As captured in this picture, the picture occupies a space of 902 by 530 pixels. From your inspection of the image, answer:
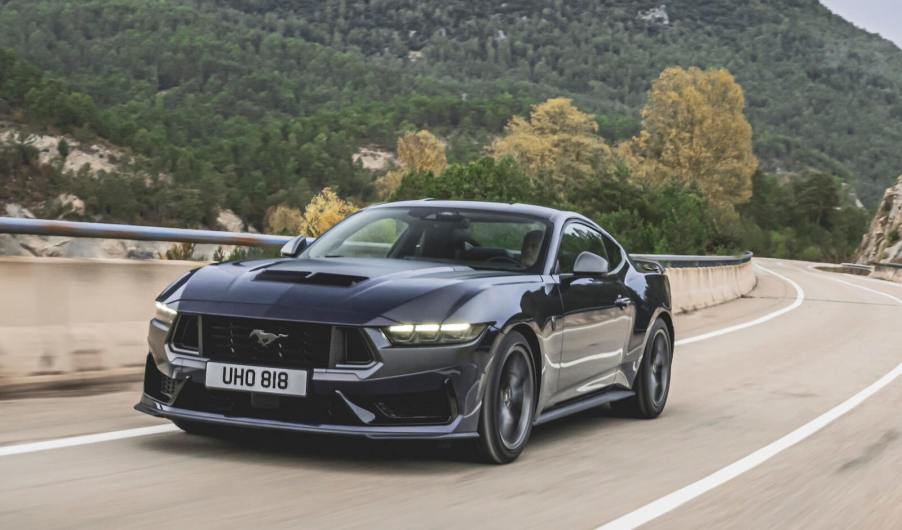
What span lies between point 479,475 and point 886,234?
95359 mm

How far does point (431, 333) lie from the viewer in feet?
21.3

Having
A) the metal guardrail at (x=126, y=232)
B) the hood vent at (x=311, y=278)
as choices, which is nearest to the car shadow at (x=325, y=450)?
the hood vent at (x=311, y=278)

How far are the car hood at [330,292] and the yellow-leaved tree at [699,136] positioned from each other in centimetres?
9366

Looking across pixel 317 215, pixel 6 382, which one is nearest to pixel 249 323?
pixel 6 382

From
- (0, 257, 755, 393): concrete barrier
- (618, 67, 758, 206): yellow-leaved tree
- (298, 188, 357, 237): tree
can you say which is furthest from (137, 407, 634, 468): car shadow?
(298, 188, 357, 237): tree

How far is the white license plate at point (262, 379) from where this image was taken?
6301 millimetres

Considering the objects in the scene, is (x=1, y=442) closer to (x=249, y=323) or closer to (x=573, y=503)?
(x=249, y=323)

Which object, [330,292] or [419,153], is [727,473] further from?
[419,153]

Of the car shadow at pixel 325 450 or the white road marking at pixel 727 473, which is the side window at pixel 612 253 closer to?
the white road marking at pixel 727 473

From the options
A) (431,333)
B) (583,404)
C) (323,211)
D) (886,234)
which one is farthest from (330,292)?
(323,211)

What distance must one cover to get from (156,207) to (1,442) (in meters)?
129

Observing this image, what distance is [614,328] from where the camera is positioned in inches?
346

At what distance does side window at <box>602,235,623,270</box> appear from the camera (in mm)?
9211

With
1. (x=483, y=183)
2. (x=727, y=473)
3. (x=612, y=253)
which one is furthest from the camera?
(x=483, y=183)
